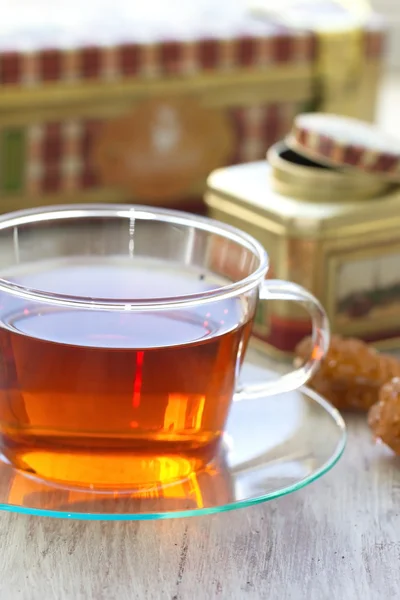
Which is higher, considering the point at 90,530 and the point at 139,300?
the point at 139,300

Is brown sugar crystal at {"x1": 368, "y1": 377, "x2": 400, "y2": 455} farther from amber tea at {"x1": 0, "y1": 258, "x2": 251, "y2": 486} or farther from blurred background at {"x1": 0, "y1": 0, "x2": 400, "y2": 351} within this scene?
blurred background at {"x1": 0, "y1": 0, "x2": 400, "y2": 351}

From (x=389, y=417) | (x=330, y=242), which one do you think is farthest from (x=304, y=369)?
(x=330, y=242)

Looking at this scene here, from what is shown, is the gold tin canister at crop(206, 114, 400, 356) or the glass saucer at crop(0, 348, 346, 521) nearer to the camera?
the glass saucer at crop(0, 348, 346, 521)

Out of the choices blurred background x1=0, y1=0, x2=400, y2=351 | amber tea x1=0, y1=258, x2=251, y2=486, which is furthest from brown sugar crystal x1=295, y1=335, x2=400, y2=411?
blurred background x1=0, y1=0, x2=400, y2=351

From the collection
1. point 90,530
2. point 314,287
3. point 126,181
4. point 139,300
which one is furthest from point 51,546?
point 126,181

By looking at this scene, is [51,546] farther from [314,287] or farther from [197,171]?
[197,171]

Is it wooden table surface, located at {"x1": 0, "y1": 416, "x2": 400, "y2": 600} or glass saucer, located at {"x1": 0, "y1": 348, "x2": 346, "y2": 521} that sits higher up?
glass saucer, located at {"x1": 0, "y1": 348, "x2": 346, "y2": 521}
